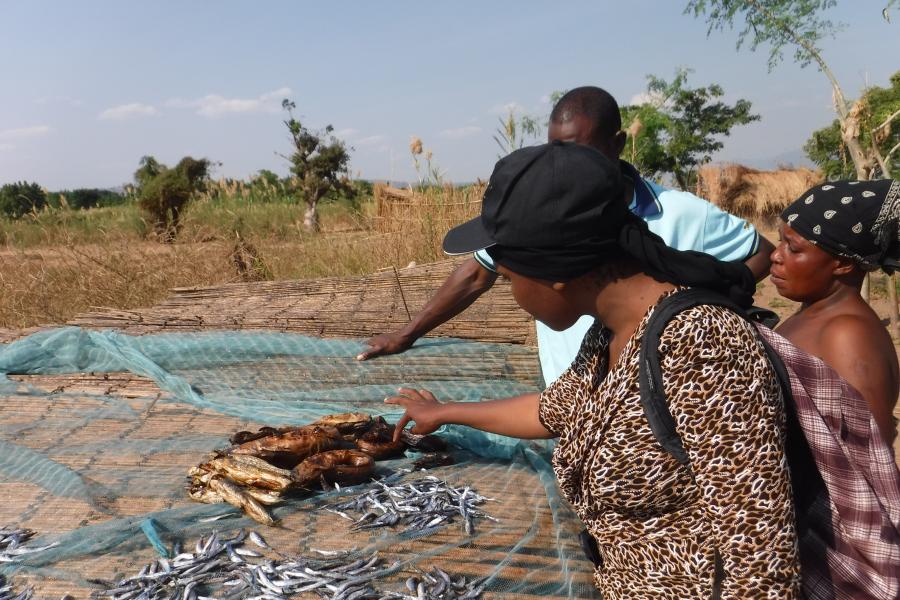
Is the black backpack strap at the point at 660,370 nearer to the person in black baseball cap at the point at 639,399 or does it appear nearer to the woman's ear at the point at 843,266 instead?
the person in black baseball cap at the point at 639,399

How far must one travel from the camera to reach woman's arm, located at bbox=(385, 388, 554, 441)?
170 cm

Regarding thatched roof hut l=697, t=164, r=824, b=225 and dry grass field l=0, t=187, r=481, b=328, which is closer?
dry grass field l=0, t=187, r=481, b=328

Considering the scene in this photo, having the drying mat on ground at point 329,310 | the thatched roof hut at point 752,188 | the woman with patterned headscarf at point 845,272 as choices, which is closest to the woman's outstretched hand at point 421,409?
the woman with patterned headscarf at point 845,272

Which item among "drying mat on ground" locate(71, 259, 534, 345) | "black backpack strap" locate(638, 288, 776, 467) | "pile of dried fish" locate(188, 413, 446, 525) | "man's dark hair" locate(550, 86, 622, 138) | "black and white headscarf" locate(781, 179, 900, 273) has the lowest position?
"pile of dried fish" locate(188, 413, 446, 525)

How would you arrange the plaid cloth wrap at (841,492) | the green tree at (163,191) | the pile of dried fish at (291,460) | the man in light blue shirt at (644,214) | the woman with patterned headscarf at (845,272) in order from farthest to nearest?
the green tree at (163,191), the man in light blue shirt at (644,214), the pile of dried fish at (291,460), the woman with patterned headscarf at (845,272), the plaid cloth wrap at (841,492)

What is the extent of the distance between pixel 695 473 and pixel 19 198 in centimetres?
2540

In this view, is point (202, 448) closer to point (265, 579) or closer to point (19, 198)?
point (265, 579)

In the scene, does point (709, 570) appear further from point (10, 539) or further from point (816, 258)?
point (10, 539)

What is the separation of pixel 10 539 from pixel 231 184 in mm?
15194

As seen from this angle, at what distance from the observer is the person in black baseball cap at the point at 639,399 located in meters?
1.06

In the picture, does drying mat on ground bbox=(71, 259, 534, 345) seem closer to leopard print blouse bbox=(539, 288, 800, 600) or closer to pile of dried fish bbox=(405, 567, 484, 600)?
pile of dried fish bbox=(405, 567, 484, 600)

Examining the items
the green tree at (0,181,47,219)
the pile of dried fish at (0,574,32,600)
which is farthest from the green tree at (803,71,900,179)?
the green tree at (0,181,47,219)

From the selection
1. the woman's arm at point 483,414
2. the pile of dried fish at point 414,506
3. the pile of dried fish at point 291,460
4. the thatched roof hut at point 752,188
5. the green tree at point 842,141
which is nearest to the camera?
the woman's arm at point 483,414

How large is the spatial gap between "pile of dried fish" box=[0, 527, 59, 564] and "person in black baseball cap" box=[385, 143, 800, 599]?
1619mm
